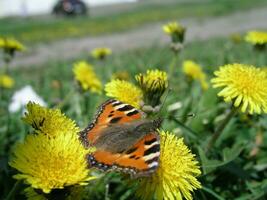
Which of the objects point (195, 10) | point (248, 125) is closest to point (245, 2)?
point (195, 10)

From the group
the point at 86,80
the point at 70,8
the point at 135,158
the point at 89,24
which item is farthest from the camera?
the point at 70,8

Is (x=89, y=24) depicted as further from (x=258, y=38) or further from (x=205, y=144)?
(x=205, y=144)

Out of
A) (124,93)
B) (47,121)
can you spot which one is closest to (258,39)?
(124,93)

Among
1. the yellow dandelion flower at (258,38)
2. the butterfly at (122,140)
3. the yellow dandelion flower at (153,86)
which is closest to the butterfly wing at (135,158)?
the butterfly at (122,140)

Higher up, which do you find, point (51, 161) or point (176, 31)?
point (176, 31)

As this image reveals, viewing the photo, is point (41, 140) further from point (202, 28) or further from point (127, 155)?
point (202, 28)

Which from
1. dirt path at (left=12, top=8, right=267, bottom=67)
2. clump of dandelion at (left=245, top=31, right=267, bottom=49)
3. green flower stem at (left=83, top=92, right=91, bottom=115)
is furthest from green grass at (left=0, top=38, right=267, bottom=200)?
dirt path at (left=12, top=8, right=267, bottom=67)
